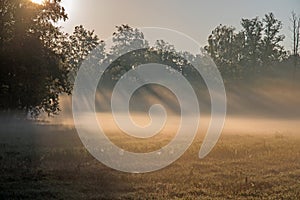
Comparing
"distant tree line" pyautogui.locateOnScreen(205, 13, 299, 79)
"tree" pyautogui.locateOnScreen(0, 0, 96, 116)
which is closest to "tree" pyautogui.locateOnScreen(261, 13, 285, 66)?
"distant tree line" pyautogui.locateOnScreen(205, 13, 299, 79)

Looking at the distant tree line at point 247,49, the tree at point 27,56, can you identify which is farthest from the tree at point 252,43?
the tree at point 27,56

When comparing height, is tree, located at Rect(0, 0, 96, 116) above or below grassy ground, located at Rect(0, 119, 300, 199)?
above

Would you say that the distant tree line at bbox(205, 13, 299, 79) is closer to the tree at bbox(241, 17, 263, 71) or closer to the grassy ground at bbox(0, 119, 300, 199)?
the tree at bbox(241, 17, 263, 71)

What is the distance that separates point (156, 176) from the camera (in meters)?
14.8

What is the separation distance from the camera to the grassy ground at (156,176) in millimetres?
12352

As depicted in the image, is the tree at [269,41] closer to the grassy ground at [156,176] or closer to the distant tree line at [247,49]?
the distant tree line at [247,49]

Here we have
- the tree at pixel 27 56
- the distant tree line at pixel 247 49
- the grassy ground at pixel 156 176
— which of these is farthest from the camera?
the distant tree line at pixel 247 49

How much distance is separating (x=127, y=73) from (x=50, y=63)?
1639 inches

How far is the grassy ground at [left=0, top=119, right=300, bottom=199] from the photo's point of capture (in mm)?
12352

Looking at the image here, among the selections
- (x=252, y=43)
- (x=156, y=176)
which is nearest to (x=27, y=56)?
(x=156, y=176)

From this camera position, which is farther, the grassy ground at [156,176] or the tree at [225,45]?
the tree at [225,45]

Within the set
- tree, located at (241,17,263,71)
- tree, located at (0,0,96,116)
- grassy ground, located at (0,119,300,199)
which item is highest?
tree, located at (241,17,263,71)

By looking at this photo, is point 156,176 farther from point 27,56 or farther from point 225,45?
point 225,45

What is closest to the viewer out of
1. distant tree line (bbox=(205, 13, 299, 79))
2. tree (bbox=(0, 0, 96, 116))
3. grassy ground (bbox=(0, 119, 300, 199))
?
grassy ground (bbox=(0, 119, 300, 199))
